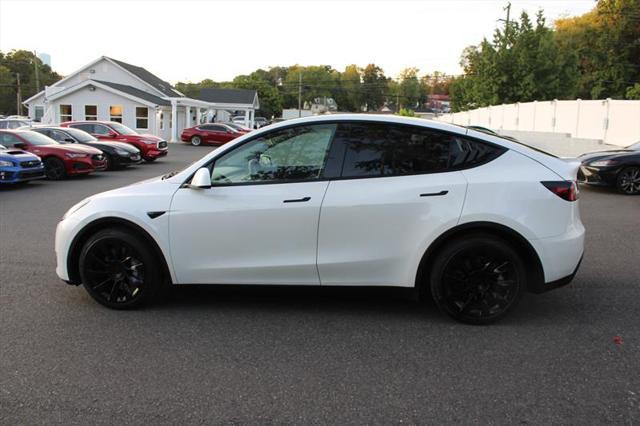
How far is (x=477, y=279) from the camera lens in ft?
14.6

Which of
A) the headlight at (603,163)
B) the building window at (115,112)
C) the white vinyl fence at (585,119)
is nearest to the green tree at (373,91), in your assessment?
the building window at (115,112)

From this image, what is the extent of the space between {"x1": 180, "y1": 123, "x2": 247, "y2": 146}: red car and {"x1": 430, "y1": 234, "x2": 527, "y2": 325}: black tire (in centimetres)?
3466

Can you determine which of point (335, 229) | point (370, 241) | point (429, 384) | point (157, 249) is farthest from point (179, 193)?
point (429, 384)

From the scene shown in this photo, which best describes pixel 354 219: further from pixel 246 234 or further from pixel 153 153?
pixel 153 153

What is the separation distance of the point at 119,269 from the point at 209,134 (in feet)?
113

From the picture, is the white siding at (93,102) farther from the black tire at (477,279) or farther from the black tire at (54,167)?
the black tire at (477,279)

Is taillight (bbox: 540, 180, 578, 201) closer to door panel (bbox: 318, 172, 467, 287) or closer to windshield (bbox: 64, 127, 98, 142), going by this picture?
door panel (bbox: 318, 172, 467, 287)

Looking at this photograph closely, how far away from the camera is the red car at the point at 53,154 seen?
16109 mm

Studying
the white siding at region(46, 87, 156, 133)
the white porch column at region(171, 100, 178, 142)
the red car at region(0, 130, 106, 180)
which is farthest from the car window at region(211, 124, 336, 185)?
the white porch column at region(171, 100, 178, 142)

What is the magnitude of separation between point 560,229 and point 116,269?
145 inches

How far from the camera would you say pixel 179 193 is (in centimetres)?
471

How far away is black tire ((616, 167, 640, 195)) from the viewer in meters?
13.2

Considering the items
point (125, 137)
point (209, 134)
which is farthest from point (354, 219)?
point (209, 134)

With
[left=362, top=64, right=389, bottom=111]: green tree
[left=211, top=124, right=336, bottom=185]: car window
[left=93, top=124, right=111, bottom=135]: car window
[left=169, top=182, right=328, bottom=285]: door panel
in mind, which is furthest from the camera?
[left=362, top=64, right=389, bottom=111]: green tree
